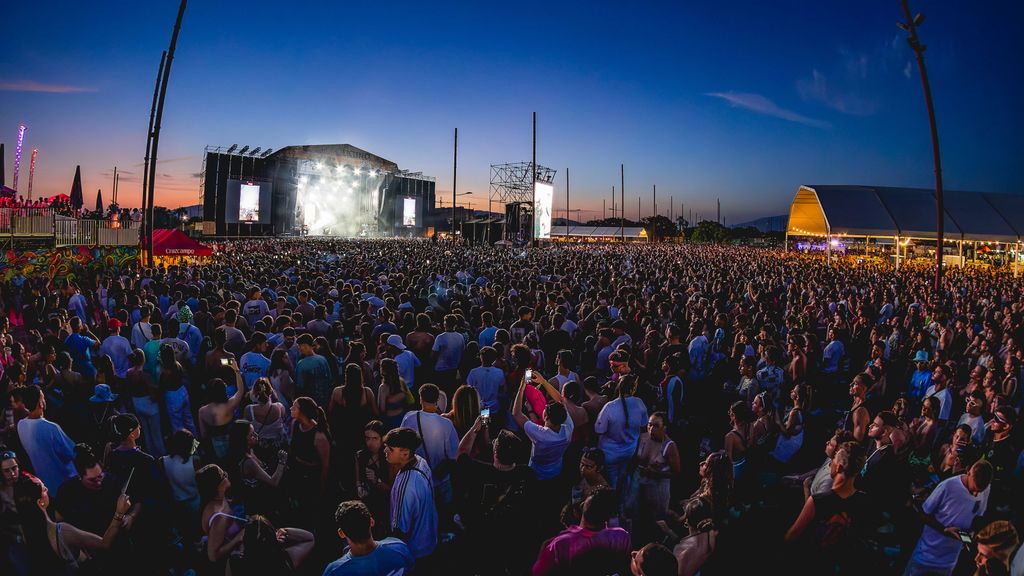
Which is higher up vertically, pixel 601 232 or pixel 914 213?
pixel 601 232

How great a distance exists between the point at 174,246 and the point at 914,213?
124ft

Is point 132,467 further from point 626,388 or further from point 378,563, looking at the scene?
point 626,388

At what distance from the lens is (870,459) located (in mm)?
4602

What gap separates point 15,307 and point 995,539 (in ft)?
53.6

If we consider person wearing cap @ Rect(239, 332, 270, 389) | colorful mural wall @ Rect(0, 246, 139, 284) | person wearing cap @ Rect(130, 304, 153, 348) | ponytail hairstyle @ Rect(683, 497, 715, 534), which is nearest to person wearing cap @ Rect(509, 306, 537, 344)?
person wearing cap @ Rect(239, 332, 270, 389)

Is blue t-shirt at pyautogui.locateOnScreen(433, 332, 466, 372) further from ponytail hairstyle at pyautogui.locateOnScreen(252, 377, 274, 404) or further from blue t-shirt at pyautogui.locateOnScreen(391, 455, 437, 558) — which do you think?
blue t-shirt at pyautogui.locateOnScreen(391, 455, 437, 558)

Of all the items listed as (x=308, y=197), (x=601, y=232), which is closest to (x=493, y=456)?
(x=308, y=197)

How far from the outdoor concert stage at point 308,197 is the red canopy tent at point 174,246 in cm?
3312

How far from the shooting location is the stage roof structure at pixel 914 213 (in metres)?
30.5

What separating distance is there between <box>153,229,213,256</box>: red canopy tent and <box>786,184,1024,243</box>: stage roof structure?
29982mm

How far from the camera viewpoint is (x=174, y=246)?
19188 mm

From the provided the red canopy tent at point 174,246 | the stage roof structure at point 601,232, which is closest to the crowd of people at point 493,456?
the red canopy tent at point 174,246

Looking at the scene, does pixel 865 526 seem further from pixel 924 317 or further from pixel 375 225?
pixel 375 225

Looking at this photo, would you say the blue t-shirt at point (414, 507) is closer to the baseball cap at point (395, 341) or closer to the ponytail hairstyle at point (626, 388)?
the ponytail hairstyle at point (626, 388)
